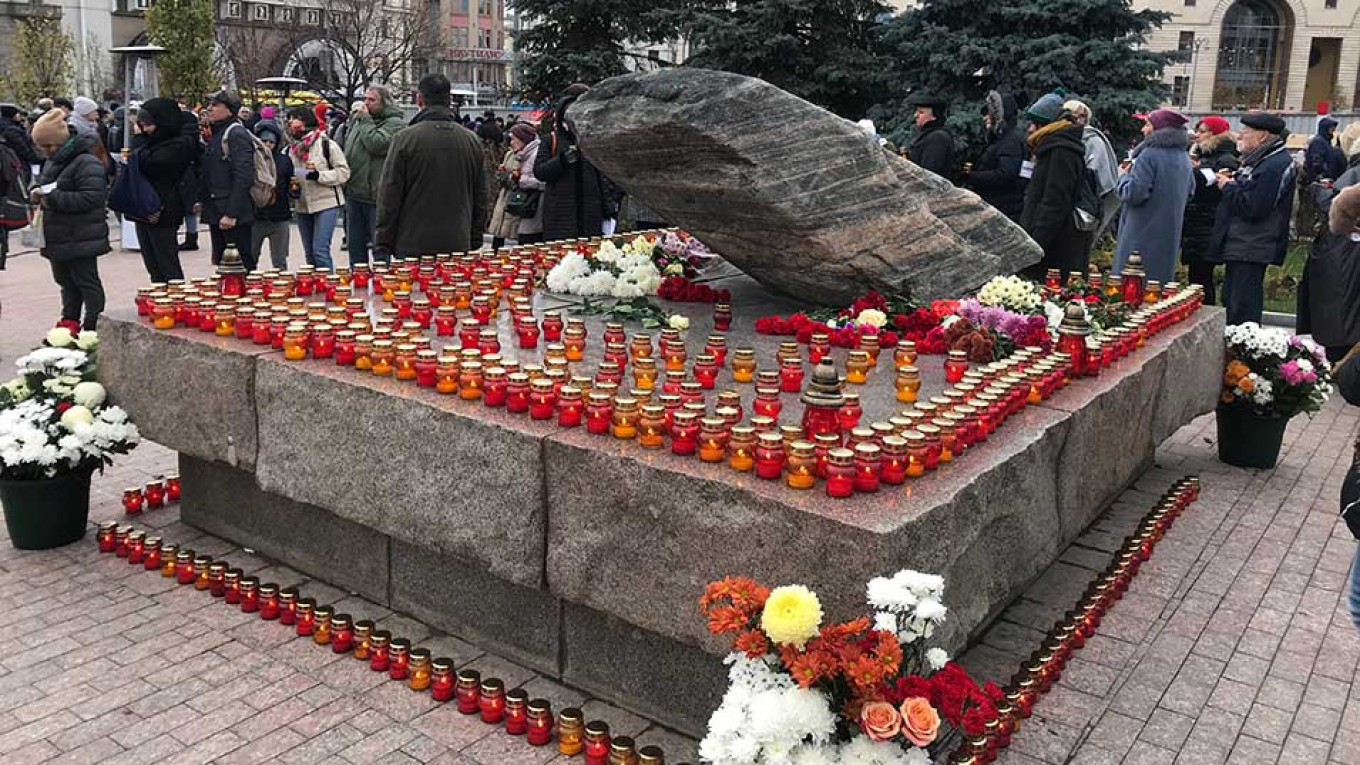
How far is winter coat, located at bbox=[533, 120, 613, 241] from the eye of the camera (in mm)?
9242

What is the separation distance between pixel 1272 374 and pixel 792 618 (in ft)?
16.3

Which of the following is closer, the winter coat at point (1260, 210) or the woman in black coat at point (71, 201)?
the woman in black coat at point (71, 201)

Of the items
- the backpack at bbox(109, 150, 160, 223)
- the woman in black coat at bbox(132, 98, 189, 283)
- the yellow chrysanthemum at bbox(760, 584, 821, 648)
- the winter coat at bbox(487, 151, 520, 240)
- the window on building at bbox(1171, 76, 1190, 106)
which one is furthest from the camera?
the window on building at bbox(1171, 76, 1190, 106)

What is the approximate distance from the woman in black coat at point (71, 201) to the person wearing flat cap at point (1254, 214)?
319 inches

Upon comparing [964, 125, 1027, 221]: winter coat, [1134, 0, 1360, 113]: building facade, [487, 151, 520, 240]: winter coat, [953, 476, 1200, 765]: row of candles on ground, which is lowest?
[953, 476, 1200, 765]: row of candles on ground

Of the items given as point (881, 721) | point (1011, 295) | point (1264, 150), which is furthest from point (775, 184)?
point (1264, 150)

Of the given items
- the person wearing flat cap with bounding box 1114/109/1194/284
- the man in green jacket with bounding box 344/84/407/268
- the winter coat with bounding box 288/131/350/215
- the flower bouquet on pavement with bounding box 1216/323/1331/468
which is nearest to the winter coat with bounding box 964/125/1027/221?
the person wearing flat cap with bounding box 1114/109/1194/284

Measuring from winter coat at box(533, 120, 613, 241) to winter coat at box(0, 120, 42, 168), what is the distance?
9.27 m

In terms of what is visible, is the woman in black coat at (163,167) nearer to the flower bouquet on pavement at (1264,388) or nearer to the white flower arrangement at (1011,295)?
the white flower arrangement at (1011,295)

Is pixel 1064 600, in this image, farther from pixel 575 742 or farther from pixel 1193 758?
pixel 575 742

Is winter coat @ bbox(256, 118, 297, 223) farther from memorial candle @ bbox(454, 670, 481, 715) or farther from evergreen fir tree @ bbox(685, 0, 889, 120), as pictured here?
evergreen fir tree @ bbox(685, 0, 889, 120)

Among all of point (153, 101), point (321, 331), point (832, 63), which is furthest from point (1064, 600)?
point (832, 63)

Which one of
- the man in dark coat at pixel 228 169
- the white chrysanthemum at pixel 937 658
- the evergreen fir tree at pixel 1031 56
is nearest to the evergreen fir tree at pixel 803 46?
the evergreen fir tree at pixel 1031 56

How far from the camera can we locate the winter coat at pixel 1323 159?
13.8 metres
